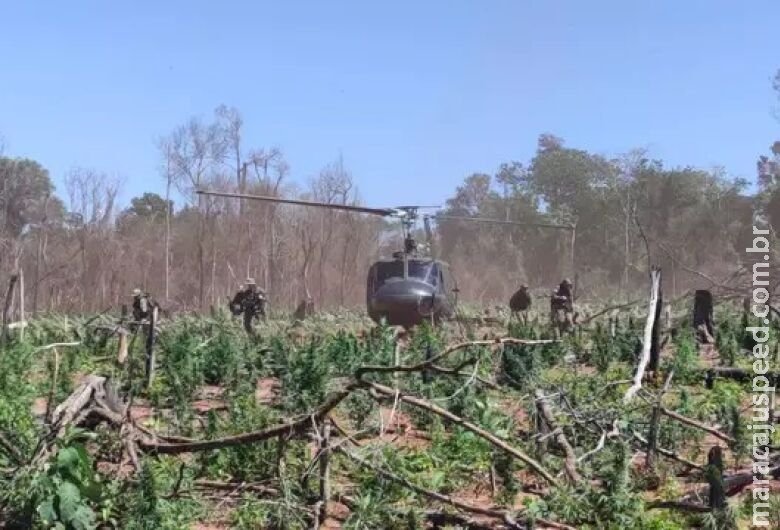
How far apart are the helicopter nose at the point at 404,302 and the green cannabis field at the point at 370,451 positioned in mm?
7603

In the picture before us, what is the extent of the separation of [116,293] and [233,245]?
6.94 m

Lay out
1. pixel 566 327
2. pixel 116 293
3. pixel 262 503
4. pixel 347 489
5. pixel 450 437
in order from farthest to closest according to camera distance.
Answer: pixel 116 293, pixel 566 327, pixel 450 437, pixel 347 489, pixel 262 503

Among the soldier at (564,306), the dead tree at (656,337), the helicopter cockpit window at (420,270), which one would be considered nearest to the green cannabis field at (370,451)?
the dead tree at (656,337)

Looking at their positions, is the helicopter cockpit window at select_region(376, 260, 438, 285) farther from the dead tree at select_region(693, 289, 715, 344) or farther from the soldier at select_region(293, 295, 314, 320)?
the dead tree at select_region(693, 289, 715, 344)

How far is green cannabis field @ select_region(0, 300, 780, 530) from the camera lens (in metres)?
5.45

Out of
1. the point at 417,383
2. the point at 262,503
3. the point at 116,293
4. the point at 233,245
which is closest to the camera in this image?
the point at 262,503

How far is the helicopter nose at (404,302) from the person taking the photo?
1867cm

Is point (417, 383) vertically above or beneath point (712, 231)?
beneath

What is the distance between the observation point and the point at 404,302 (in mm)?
18672

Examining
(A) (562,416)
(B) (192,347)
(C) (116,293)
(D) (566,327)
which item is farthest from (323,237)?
(A) (562,416)

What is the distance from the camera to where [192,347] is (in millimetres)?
11820

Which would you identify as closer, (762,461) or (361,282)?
(762,461)

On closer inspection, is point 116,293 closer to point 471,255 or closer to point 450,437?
point 471,255

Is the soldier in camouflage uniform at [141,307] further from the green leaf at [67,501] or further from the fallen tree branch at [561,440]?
the green leaf at [67,501]
